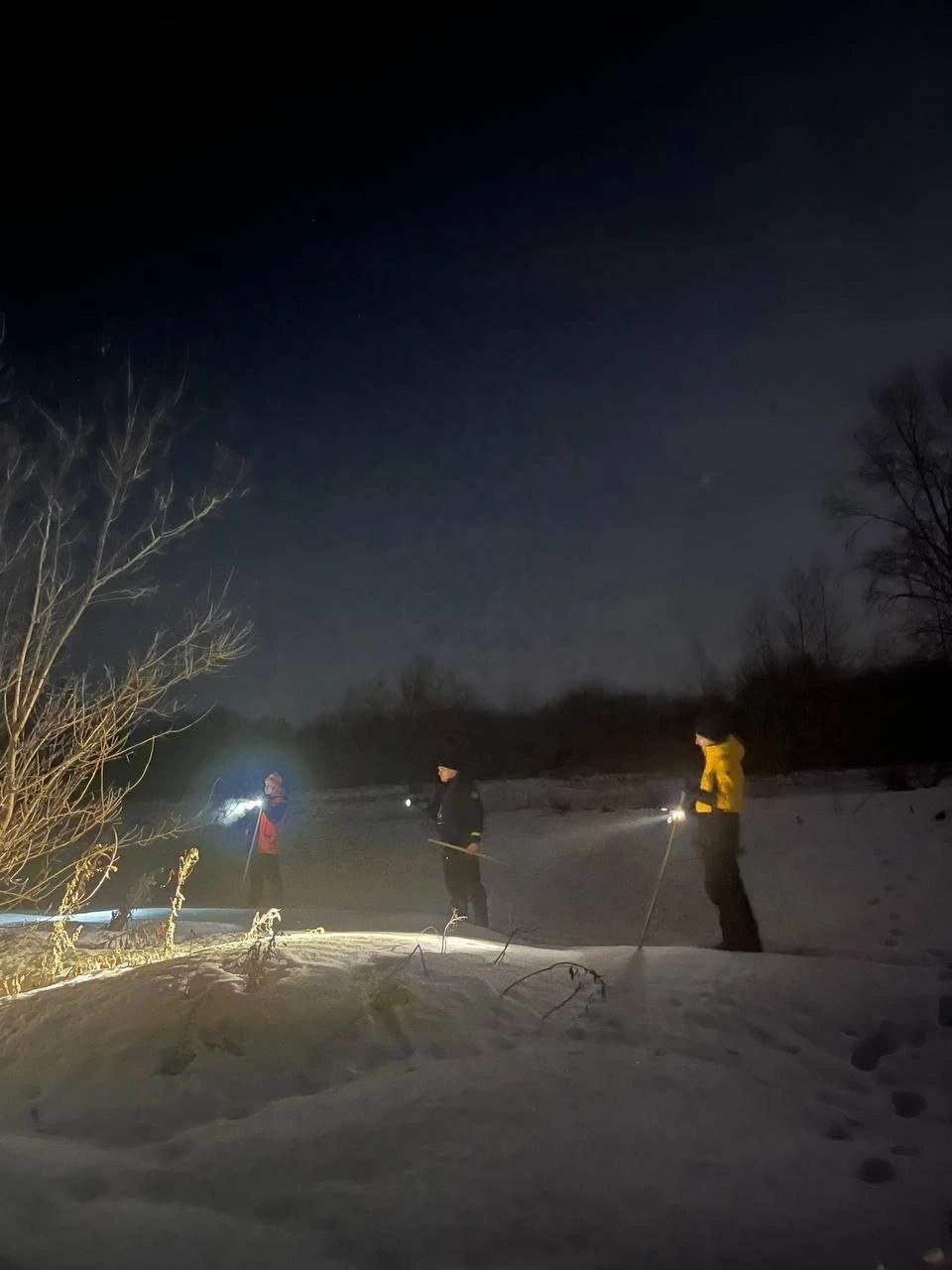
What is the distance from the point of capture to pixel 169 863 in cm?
1894

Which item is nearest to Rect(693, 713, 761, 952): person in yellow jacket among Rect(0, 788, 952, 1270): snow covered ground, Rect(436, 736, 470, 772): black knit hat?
Rect(0, 788, 952, 1270): snow covered ground

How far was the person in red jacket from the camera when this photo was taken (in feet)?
31.6

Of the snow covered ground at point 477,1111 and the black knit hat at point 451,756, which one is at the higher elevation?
the black knit hat at point 451,756

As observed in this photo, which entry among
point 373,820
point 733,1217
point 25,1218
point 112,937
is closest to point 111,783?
point 112,937

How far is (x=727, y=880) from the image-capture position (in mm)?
6402

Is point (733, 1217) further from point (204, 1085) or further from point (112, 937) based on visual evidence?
point (112, 937)

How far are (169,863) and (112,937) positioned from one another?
505 inches

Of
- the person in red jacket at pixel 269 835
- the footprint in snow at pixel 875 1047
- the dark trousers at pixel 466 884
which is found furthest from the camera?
the person in red jacket at pixel 269 835

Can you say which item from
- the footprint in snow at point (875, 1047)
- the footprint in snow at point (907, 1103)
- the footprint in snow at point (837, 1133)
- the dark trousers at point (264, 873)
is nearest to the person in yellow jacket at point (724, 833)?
the footprint in snow at point (875, 1047)

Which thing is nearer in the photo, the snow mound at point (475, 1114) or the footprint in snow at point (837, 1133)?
the snow mound at point (475, 1114)

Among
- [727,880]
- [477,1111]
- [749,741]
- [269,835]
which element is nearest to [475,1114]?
[477,1111]

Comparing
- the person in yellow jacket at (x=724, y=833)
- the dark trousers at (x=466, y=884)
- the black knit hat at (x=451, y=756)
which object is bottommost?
the dark trousers at (x=466, y=884)

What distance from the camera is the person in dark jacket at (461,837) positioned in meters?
9.38

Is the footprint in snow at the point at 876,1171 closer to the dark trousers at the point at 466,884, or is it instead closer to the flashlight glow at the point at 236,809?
the dark trousers at the point at 466,884
